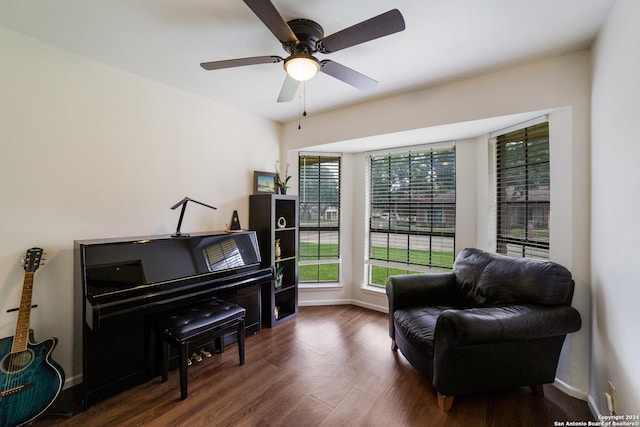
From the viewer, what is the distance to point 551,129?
6.65ft

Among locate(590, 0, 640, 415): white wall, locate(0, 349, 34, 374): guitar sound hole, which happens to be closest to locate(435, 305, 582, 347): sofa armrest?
locate(590, 0, 640, 415): white wall

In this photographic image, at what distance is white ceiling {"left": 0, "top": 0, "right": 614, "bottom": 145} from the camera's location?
4.79 ft

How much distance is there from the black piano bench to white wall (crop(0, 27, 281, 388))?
0.70m

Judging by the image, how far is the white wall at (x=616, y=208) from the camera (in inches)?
48.7

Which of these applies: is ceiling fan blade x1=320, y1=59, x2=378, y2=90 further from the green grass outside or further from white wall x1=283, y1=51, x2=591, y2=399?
the green grass outside

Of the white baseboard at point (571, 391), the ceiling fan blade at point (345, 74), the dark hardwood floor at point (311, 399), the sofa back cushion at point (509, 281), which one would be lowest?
the dark hardwood floor at point (311, 399)

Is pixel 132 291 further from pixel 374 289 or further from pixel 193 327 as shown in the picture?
pixel 374 289

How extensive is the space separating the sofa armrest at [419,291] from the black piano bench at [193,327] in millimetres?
1359

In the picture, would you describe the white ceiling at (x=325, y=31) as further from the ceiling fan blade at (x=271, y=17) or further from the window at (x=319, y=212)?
the window at (x=319, y=212)

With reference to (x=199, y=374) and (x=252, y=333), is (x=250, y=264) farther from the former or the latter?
(x=199, y=374)

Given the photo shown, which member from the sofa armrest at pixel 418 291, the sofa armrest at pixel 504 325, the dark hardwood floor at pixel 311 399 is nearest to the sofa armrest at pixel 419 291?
the sofa armrest at pixel 418 291

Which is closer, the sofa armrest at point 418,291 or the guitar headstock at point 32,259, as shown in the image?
the guitar headstock at point 32,259

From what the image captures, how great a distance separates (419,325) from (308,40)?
2136 mm

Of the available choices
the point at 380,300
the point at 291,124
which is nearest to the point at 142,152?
the point at 291,124
